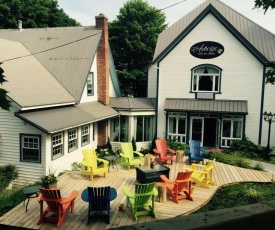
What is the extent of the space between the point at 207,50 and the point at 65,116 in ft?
36.5

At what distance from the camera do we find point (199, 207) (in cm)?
888

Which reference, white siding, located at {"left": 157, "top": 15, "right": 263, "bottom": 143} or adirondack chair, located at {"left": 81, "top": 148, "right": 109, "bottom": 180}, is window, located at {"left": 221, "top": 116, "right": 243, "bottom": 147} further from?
adirondack chair, located at {"left": 81, "top": 148, "right": 109, "bottom": 180}

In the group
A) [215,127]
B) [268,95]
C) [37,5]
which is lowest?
[215,127]

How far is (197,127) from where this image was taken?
19125 mm

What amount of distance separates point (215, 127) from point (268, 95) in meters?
4.13

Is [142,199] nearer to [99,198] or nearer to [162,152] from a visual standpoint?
[99,198]

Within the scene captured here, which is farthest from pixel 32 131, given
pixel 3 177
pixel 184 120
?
pixel 184 120

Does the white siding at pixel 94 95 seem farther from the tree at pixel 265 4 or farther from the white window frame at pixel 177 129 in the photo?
the tree at pixel 265 4

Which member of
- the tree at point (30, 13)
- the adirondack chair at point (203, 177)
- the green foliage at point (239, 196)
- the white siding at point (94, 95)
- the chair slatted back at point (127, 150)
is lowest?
the green foliage at point (239, 196)

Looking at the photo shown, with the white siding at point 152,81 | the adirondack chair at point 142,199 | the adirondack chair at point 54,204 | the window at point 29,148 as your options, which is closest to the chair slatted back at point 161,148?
the window at point 29,148

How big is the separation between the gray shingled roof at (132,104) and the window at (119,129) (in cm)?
89

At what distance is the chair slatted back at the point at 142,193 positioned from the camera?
25.8 ft

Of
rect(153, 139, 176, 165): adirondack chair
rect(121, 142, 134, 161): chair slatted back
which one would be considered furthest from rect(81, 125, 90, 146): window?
rect(153, 139, 176, 165): adirondack chair

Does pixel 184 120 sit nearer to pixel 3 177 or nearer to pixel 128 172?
pixel 128 172
